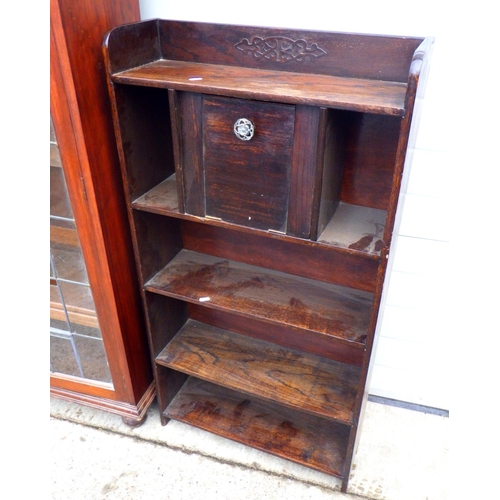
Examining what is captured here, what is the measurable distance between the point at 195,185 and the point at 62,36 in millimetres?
459

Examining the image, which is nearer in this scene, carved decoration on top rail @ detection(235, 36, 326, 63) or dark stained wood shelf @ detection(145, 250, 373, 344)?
carved decoration on top rail @ detection(235, 36, 326, 63)

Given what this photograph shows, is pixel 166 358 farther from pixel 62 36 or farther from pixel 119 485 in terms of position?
pixel 62 36

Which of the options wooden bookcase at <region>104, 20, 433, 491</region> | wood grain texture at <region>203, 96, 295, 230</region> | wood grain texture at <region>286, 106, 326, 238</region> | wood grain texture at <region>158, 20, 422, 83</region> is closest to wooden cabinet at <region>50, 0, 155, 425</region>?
wooden bookcase at <region>104, 20, 433, 491</region>

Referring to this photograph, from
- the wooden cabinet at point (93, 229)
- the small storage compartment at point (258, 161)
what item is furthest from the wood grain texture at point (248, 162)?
the wooden cabinet at point (93, 229)

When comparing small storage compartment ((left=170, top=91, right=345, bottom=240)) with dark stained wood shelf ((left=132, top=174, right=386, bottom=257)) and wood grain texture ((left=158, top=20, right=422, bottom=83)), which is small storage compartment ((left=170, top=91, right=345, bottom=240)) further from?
wood grain texture ((left=158, top=20, right=422, bottom=83))

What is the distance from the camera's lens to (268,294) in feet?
4.76

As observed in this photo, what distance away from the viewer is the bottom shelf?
62.7 inches

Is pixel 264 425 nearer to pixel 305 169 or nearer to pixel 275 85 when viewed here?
pixel 305 169

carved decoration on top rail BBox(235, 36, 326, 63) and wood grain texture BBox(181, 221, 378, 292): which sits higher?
carved decoration on top rail BBox(235, 36, 326, 63)

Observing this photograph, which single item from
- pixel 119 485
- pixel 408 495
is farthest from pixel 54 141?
pixel 408 495

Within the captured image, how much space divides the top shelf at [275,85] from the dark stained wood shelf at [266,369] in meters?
0.95

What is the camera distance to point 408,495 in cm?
154

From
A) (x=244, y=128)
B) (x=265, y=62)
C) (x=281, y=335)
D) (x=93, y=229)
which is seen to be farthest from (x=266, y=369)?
(x=265, y=62)

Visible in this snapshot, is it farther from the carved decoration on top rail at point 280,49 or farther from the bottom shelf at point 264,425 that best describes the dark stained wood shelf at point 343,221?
the bottom shelf at point 264,425
